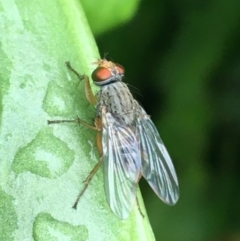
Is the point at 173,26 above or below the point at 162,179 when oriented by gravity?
above

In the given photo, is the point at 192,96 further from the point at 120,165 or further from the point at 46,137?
the point at 46,137

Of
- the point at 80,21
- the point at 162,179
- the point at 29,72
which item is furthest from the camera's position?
the point at 162,179

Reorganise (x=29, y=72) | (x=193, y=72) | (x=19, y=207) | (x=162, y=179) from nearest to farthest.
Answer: (x=19, y=207) → (x=29, y=72) → (x=162, y=179) → (x=193, y=72)

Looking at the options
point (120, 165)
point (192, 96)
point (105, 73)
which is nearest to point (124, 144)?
point (120, 165)

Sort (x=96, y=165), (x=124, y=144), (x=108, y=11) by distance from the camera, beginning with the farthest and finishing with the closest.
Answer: (x=124, y=144) → (x=108, y=11) → (x=96, y=165)

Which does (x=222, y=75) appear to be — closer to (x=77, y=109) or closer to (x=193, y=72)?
(x=193, y=72)

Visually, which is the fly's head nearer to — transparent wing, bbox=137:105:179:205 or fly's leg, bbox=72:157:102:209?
transparent wing, bbox=137:105:179:205

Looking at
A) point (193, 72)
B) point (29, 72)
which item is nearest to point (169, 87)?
point (193, 72)
